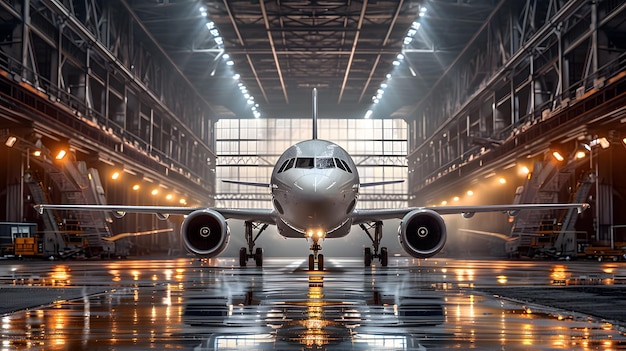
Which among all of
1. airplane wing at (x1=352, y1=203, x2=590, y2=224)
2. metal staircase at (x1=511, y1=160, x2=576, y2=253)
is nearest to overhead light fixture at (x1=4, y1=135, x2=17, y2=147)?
airplane wing at (x1=352, y1=203, x2=590, y2=224)

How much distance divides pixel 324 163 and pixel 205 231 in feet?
12.3

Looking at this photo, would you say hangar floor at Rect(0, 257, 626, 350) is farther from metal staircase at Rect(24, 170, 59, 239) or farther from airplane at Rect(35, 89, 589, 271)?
metal staircase at Rect(24, 170, 59, 239)

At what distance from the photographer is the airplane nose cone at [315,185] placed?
2027 cm

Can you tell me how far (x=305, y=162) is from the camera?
70.8 ft

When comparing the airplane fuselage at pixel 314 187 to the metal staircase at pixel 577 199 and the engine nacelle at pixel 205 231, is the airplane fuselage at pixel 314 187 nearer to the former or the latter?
the engine nacelle at pixel 205 231

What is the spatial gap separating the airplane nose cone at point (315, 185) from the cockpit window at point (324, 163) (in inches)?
28.5

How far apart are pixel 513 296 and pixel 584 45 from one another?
2931cm

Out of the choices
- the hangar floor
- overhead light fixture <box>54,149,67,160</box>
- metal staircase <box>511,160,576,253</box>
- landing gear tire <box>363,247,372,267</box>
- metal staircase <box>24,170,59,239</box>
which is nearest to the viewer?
the hangar floor

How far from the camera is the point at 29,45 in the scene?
32156 millimetres

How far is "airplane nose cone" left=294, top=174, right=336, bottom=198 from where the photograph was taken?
66.5ft

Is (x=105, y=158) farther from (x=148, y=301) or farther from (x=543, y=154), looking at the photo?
(x=148, y=301)

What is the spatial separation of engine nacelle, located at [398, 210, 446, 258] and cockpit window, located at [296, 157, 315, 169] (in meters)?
2.88

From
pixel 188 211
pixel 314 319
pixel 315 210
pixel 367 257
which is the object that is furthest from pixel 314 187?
pixel 314 319

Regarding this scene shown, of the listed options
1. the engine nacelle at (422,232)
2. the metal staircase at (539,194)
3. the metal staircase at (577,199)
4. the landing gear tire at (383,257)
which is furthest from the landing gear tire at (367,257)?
the metal staircase at (539,194)
